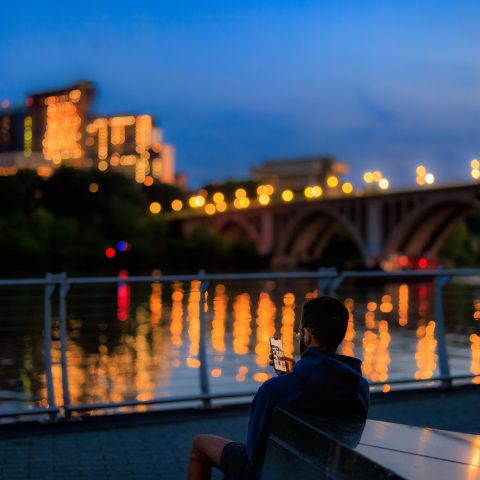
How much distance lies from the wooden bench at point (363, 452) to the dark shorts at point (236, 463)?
0.29m

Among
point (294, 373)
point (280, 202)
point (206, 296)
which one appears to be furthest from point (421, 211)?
point (294, 373)

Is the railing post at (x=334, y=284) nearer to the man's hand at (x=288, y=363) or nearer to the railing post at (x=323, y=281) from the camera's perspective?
the railing post at (x=323, y=281)

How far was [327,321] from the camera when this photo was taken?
333cm

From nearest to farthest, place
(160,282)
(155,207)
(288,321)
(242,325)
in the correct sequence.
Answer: (160,282), (288,321), (242,325), (155,207)

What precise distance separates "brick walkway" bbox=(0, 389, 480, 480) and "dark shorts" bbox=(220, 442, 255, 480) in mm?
1770

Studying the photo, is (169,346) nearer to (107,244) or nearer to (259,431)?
(259,431)

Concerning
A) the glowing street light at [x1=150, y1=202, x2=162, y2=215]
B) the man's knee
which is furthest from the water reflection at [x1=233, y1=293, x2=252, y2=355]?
the glowing street light at [x1=150, y1=202, x2=162, y2=215]

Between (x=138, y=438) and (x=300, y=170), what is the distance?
185710 mm

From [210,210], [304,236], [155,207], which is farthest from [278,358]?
[155,207]

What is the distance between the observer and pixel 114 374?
10508 millimetres

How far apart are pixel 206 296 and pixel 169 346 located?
1.39m

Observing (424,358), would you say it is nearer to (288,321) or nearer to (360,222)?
(288,321)

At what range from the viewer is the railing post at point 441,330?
8.35 m

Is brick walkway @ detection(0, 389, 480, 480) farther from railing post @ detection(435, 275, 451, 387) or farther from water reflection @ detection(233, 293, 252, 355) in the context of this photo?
water reflection @ detection(233, 293, 252, 355)
